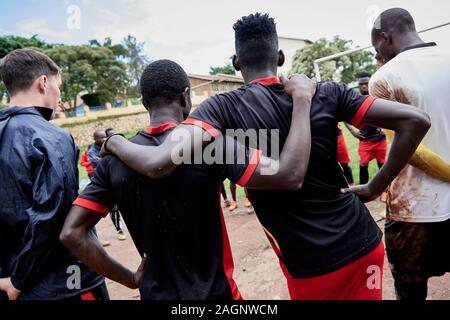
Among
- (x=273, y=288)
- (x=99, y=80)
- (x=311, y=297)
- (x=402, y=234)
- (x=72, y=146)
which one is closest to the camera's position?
(x=311, y=297)

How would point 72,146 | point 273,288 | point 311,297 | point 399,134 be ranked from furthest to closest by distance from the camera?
point 273,288, point 72,146, point 311,297, point 399,134

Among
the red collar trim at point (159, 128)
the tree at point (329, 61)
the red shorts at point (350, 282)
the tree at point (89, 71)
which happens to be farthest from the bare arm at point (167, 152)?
the tree at point (329, 61)

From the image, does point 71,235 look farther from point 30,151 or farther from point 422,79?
point 422,79

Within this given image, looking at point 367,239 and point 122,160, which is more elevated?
point 122,160

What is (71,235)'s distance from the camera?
62.7 inches

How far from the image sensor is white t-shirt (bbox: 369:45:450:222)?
6.42 ft

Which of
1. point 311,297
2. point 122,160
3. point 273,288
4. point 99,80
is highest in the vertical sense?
point 99,80

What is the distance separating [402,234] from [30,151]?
7.50 feet

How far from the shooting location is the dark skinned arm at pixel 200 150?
1396mm

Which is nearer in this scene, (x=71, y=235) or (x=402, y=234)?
(x=71, y=235)

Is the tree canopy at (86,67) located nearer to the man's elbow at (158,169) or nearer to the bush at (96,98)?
the bush at (96,98)

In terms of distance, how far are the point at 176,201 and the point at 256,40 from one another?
0.92 m

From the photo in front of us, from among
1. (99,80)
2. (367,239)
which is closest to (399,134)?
(367,239)

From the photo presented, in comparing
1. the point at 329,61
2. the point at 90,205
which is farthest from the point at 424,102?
the point at 329,61
